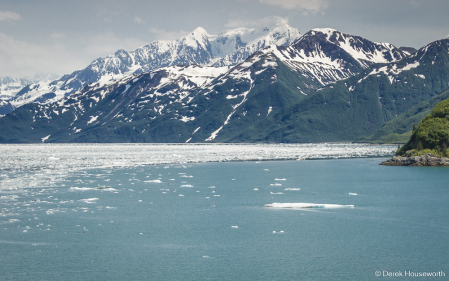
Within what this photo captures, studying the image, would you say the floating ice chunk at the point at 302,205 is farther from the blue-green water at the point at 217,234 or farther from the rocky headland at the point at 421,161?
the rocky headland at the point at 421,161

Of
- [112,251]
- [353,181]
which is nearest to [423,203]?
Answer: [353,181]

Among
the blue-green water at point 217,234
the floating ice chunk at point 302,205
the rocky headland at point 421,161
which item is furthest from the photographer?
the rocky headland at point 421,161

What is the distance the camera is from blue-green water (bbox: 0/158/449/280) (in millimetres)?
29531

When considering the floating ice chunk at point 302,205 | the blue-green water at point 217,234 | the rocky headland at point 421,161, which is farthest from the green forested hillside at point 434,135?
the floating ice chunk at point 302,205

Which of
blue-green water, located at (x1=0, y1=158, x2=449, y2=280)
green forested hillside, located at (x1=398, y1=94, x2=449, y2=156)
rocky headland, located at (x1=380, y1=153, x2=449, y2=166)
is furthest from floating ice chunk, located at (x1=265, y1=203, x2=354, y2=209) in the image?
green forested hillside, located at (x1=398, y1=94, x2=449, y2=156)

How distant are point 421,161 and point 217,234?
93.4 m

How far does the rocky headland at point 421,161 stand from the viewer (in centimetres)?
11338

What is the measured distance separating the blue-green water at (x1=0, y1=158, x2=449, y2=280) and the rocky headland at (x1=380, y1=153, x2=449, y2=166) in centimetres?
5242

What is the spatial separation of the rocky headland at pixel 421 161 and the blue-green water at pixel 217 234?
52421 millimetres

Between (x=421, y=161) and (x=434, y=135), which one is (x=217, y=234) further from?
(x=434, y=135)

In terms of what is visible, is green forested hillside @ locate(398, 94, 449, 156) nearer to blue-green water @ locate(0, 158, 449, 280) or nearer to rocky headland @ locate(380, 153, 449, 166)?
rocky headland @ locate(380, 153, 449, 166)

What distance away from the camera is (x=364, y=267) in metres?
29.7

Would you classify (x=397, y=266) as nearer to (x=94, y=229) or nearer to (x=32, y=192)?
(x=94, y=229)

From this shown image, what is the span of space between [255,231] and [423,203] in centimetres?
2638
